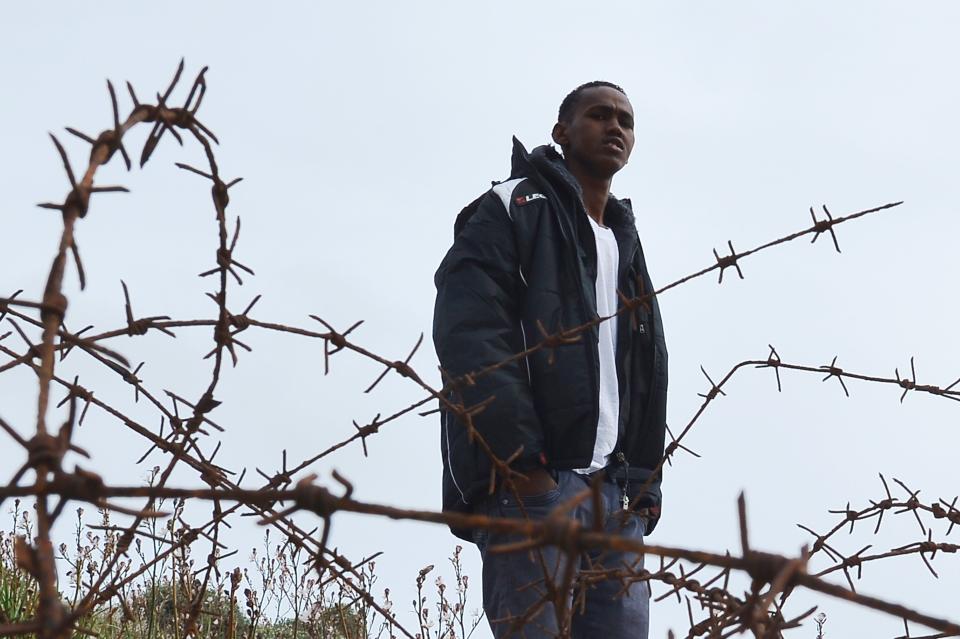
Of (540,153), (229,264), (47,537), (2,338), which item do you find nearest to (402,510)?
(47,537)

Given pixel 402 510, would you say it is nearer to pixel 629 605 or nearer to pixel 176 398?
pixel 176 398

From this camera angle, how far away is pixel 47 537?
31.1 inches

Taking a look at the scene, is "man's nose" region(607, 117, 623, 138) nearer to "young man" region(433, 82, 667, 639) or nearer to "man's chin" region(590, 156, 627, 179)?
"man's chin" region(590, 156, 627, 179)

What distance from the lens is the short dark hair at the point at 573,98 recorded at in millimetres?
3549

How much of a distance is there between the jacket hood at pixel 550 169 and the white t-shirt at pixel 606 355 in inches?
4.7

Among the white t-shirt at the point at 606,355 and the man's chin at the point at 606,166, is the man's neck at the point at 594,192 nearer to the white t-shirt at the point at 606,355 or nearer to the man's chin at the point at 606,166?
the man's chin at the point at 606,166

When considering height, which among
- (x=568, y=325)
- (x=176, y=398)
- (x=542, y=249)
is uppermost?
(x=542, y=249)

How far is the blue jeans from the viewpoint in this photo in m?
2.56

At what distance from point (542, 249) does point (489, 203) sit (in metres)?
0.23

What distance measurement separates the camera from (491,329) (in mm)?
2775

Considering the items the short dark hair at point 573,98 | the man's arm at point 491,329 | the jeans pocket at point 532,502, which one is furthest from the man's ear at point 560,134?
the jeans pocket at point 532,502

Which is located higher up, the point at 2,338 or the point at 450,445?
the point at 450,445

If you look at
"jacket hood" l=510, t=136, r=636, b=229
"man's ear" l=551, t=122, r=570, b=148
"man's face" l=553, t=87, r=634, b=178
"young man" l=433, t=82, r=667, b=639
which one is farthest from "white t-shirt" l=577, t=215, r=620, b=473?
"man's ear" l=551, t=122, r=570, b=148

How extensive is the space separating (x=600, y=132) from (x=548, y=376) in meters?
0.96
